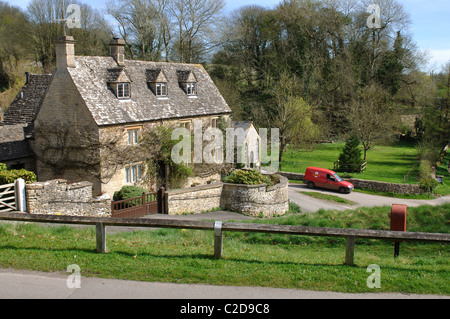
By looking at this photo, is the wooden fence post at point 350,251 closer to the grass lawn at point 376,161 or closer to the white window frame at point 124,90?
the white window frame at point 124,90

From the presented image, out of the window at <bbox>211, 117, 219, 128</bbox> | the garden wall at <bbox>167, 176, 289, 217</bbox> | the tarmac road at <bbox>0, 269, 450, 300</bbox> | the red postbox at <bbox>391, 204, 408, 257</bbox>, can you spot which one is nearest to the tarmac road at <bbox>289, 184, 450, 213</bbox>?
the garden wall at <bbox>167, 176, 289, 217</bbox>

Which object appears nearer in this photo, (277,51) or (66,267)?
(66,267)

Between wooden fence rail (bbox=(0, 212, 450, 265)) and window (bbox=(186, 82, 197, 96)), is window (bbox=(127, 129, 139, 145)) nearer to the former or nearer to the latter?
window (bbox=(186, 82, 197, 96))

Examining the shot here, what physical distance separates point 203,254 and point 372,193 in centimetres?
2871

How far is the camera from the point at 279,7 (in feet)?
205

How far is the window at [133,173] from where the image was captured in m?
25.9

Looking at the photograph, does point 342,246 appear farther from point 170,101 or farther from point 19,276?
point 170,101

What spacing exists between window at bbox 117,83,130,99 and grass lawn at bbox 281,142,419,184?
1961cm

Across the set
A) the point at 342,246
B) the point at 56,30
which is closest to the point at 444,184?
the point at 342,246

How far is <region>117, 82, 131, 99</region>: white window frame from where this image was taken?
26.1m

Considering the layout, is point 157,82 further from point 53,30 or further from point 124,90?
point 53,30

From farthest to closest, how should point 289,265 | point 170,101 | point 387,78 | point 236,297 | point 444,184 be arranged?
point 387,78, point 444,184, point 170,101, point 289,265, point 236,297

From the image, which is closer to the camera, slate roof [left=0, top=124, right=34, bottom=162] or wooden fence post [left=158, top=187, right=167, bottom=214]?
wooden fence post [left=158, top=187, right=167, bottom=214]

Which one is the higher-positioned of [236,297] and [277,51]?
[277,51]
